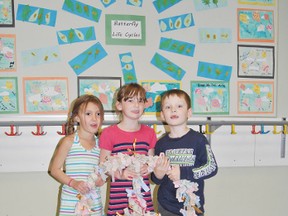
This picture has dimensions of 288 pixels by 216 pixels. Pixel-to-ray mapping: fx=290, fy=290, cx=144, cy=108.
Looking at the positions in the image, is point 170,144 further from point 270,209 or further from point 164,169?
point 270,209

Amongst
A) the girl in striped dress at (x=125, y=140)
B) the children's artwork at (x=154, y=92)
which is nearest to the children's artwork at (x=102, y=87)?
the children's artwork at (x=154, y=92)

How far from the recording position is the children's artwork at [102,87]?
5.74 feet

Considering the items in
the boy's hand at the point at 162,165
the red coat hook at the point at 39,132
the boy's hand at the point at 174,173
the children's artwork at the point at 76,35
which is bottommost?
the boy's hand at the point at 174,173

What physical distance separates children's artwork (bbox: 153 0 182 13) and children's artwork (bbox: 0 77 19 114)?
96 centimetres

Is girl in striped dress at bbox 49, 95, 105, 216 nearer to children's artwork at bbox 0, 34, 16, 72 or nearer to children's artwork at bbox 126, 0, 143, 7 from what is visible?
children's artwork at bbox 0, 34, 16, 72

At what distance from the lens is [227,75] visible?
74.0 inches

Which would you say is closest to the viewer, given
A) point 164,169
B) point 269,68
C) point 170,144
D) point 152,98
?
point 164,169

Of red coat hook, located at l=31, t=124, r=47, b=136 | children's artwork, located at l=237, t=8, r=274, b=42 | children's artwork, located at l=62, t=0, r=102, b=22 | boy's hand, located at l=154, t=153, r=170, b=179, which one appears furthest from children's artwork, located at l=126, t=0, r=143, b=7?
boy's hand, located at l=154, t=153, r=170, b=179

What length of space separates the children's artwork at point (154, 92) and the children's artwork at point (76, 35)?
1.40 ft

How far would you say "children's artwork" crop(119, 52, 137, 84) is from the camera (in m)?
1.78

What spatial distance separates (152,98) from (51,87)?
2.01 feet

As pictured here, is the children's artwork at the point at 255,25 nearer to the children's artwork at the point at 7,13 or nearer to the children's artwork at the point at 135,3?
the children's artwork at the point at 135,3

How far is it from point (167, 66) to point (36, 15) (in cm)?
84

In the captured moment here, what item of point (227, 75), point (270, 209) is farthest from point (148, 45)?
point (270, 209)
